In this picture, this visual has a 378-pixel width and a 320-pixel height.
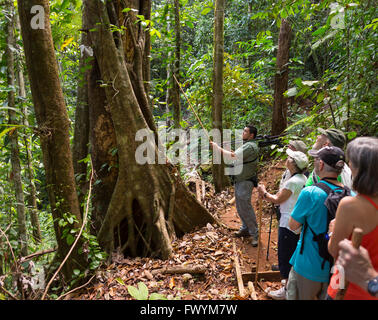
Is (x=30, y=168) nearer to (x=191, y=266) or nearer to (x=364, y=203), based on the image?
(x=191, y=266)

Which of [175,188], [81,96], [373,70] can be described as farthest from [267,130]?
[81,96]

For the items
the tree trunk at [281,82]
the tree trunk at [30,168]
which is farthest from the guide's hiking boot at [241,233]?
the tree trunk at [281,82]

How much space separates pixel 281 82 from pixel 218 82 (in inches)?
108

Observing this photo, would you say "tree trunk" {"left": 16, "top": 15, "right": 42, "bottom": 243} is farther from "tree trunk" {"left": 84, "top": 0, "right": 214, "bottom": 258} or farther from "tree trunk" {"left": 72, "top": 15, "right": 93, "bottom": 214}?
"tree trunk" {"left": 84, "top": 0, "right": 214, "bottom": 258}

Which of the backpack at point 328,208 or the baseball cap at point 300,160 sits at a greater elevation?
the baseball cap at point 300,160

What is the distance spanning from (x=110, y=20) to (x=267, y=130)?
25.9 feet

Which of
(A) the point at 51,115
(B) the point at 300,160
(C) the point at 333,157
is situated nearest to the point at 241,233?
(B) the point at 300,160

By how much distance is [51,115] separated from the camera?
9.66 ft

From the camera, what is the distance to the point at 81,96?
4930 millimetres

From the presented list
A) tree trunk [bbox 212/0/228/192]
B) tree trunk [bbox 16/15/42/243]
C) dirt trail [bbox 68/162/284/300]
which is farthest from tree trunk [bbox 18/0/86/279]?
tree trunk [bbox 212/0/228/192]

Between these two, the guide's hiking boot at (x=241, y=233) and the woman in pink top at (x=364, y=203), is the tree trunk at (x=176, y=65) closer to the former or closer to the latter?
the guide's hiking boot at (x=241, y=233)

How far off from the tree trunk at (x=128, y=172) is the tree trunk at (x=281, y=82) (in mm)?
6020

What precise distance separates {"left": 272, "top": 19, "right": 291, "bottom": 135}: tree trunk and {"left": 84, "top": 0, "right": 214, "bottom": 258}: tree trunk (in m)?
6.02

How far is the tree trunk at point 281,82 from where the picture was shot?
921 centimetres
